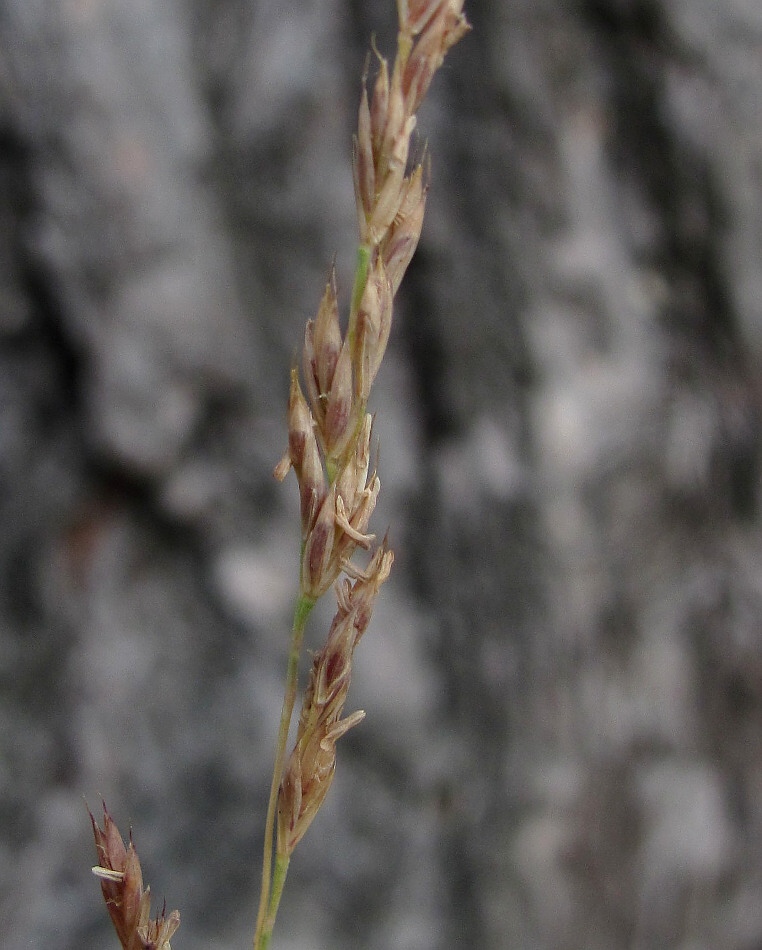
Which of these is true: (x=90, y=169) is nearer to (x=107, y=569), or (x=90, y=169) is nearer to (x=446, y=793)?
(x=107, y=569)

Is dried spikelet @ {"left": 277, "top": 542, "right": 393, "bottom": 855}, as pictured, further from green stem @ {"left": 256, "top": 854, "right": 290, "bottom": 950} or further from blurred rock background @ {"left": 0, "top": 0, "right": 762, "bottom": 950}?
blurred rock background @ {"left": 0, "top": 0, "right": 762, "bottom": 950}

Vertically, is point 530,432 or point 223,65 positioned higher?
point 223,65

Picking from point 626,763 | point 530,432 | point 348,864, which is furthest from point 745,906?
point 530,432

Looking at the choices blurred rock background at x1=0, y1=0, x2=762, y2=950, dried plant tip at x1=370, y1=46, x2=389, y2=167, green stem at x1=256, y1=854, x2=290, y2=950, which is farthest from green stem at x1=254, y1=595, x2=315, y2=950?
blurred rock background at x1=0, y1=0, x2=762, y2=950

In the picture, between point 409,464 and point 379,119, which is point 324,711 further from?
point 409,464

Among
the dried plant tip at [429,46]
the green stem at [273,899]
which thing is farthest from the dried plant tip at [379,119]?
the green stem at [273,899]

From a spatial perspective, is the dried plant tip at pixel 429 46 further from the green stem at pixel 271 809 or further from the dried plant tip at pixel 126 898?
the dried plant tip at pixel 126 898

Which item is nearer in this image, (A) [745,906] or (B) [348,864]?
(B) [348,864]
